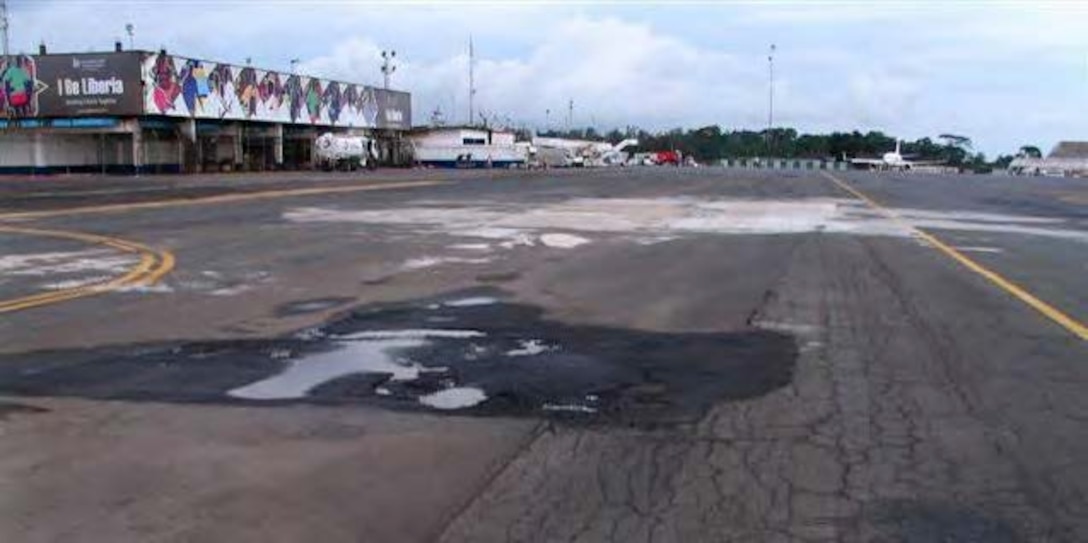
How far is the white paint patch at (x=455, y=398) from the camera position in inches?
295

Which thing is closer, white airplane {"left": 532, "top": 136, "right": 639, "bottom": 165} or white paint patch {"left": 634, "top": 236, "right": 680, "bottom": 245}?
white paint patch {"left": 634, "top": 236, "right": 680, "bottom": 245}

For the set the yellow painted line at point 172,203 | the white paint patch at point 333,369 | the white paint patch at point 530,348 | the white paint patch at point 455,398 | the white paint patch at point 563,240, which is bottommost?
the white paint patch at point 455,398

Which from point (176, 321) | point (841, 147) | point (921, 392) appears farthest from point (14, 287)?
point (841, 147)

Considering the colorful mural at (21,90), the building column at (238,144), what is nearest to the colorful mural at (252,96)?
the building column at (238,144)

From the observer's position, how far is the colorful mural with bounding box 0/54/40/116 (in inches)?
2795

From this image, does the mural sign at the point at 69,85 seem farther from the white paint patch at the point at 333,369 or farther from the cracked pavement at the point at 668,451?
the white paint patch at the point at 333,369

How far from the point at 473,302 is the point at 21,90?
6732cm

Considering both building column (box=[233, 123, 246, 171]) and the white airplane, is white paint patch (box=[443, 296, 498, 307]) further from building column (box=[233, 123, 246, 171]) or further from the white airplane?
the white airplane

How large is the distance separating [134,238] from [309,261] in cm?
508

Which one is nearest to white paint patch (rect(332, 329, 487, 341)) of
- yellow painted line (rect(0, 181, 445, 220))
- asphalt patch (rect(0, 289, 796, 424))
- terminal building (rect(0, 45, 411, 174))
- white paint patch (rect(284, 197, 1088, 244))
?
asphalt patch (rect(0, 289, 796, 424))

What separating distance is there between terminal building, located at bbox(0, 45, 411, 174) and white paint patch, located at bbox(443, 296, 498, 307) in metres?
61.6

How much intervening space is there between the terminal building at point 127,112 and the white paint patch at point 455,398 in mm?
66020

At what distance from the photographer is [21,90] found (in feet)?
233

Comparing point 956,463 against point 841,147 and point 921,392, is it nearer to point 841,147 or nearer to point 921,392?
point 921,392
